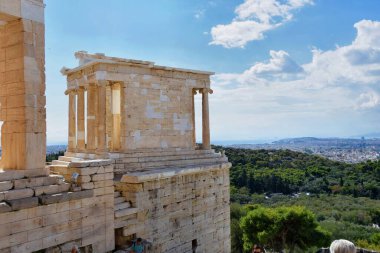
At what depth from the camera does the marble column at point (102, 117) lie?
13820 millimetres

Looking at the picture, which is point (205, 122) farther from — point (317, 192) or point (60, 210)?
point (317, 192)

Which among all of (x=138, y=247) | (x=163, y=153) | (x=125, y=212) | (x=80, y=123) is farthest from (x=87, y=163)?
(x=80, y=123)

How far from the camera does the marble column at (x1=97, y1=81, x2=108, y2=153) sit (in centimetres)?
1382

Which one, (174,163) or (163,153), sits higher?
(163,153)

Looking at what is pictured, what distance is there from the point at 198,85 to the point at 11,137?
29.6ft

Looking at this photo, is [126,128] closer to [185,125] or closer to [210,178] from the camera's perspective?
[185,125]

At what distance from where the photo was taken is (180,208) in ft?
44.0

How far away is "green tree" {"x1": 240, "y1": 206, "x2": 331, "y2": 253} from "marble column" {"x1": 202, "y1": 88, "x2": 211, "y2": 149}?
1188 cm

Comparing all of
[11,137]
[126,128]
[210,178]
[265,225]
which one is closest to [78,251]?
[11,137]

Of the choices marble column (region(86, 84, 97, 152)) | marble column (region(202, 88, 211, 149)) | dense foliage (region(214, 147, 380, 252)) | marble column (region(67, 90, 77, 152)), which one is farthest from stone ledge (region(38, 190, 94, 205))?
dense foliage (region(214, 147, 380, 252))

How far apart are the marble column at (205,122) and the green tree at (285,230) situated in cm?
1188

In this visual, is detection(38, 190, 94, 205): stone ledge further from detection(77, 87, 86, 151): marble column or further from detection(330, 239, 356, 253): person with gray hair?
detection(77, 87, 86, 151): marble column

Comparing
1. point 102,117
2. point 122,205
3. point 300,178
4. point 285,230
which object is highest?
point 102,117

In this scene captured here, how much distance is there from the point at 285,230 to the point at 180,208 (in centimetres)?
1537
